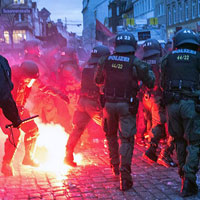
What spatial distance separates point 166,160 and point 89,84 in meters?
1.83

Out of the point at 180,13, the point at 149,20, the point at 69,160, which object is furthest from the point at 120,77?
the point at 180,13

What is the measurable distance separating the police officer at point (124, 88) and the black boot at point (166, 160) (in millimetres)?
1161

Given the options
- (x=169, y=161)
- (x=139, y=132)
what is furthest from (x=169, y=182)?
(x=139, y=132)

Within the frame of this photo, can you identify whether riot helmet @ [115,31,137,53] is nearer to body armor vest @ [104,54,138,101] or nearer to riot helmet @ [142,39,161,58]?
body armor vest @ [104,54,138,101]

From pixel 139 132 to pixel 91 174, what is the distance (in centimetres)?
283

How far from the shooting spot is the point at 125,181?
5211 mm

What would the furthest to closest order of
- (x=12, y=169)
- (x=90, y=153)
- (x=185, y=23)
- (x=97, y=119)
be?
(x=185, y=23)
(x=90, y=153)
(x=97, y=119)
(x=12, y=169)

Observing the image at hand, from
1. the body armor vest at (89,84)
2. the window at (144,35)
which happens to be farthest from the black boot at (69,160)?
the window at (144,35)

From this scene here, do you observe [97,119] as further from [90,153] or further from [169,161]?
[169,161]

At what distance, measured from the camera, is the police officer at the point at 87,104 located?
21.5 ft

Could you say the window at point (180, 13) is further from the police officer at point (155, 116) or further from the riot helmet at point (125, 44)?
the riot helmet at point (125, 44)

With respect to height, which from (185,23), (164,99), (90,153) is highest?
(185,23)

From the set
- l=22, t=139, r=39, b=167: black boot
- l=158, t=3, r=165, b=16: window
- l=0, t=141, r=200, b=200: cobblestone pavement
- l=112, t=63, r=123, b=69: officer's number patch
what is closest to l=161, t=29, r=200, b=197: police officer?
l=0, t=141, r=200, b=200: cobblestone pavement

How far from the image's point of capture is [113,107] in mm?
5465
